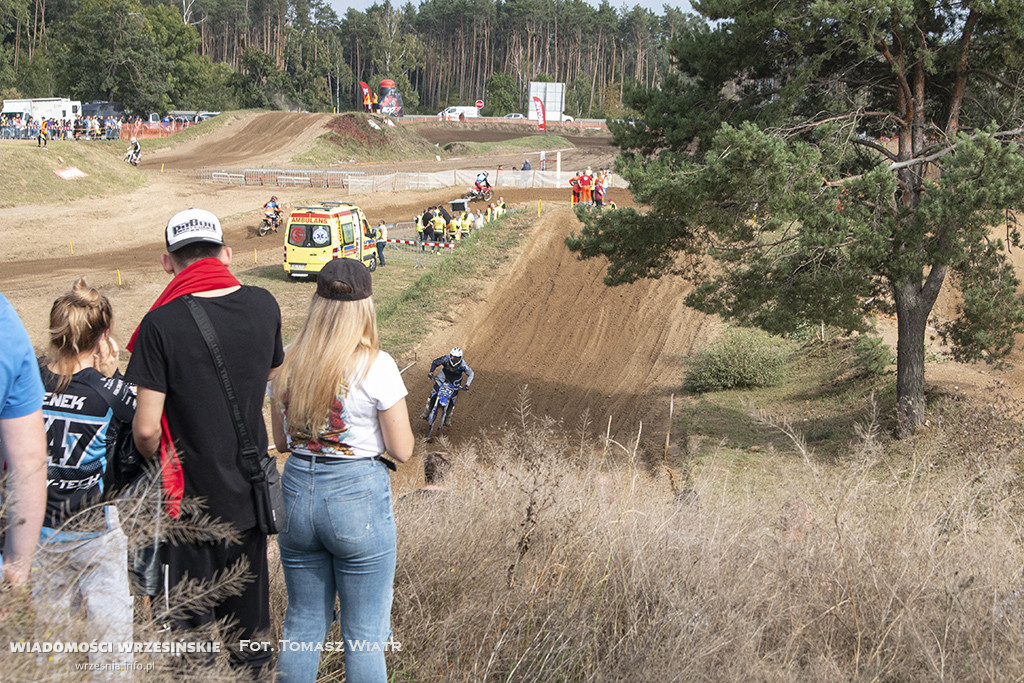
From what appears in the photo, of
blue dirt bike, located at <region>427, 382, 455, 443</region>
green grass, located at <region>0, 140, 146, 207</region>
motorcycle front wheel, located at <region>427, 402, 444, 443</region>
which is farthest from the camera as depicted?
green grass, located at <region>0, 140, 146, 207</region>

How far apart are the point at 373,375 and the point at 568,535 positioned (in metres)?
1.31

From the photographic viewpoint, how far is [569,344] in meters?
19.7

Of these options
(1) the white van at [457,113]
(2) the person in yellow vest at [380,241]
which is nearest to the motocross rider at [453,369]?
(2) the person in yellow vest at [380,241]

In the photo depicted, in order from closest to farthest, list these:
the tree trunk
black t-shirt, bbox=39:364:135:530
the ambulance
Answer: black t-shirt, bbox=39:364:135:530, the tree trunk, the ambulance

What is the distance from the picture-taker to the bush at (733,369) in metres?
16.9

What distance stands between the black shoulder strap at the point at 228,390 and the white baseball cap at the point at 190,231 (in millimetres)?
290

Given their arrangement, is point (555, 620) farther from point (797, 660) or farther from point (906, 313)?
point (906, 313)

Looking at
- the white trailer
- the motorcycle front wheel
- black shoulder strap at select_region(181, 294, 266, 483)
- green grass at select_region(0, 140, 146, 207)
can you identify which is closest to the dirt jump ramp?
the white trailer

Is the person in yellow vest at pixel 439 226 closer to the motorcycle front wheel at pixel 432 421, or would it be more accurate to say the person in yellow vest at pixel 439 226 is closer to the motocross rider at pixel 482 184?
the motocross rider at pixel 482 184

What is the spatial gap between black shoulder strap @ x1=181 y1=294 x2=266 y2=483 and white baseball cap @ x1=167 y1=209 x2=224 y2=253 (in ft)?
0.95

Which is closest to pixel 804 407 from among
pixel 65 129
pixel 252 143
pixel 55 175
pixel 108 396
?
pixel 108 396

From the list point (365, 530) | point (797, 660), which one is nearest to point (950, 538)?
point (797, 660)

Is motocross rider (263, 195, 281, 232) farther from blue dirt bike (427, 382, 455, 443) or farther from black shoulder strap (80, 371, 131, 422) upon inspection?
black shoulder strap (80, 371, 131, 422)

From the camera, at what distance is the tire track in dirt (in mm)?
16219
